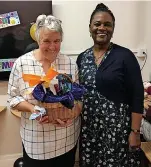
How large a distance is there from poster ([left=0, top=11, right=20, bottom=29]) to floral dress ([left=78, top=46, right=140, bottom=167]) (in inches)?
34.9

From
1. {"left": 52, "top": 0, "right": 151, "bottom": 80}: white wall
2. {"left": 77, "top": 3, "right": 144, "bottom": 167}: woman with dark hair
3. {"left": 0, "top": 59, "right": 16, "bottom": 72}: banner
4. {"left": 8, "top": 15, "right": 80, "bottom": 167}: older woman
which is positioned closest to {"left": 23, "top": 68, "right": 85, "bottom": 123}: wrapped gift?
{"left": 8, "top": 15, "right": 80, "bottom": 167}: older woman

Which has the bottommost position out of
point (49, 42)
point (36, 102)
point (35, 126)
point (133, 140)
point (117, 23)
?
point (133, 140)

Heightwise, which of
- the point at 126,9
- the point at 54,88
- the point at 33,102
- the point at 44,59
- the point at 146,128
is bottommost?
the point at 146,128

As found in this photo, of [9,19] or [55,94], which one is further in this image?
[9,19]

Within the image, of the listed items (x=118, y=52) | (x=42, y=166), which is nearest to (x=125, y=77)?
(x=118, y=52)

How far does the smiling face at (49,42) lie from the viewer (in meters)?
1.19

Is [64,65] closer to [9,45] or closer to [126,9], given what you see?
[9,45]

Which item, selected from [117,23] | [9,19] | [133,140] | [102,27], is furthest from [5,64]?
[133,140]

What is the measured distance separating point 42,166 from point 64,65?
584mm

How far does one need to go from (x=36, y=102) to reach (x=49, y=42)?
0.32 meters

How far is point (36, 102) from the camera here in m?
1.23

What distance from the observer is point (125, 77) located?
4.75ft

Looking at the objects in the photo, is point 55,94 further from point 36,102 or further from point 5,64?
point 5,64

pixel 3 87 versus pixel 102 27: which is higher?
pixel 102 27
